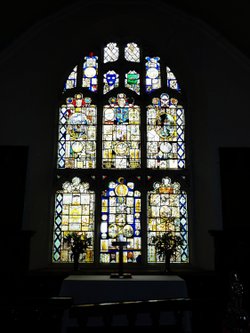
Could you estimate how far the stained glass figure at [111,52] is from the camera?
855cm

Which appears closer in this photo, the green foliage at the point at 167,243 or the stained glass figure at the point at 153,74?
the green foliage at the point at 167,243

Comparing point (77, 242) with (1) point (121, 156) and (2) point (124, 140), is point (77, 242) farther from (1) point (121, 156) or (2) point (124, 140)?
(2) point (124, 140)

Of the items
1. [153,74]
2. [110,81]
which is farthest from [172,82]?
[110,81]

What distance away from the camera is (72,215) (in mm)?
7668

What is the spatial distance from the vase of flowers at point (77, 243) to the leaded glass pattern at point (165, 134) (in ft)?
6.20

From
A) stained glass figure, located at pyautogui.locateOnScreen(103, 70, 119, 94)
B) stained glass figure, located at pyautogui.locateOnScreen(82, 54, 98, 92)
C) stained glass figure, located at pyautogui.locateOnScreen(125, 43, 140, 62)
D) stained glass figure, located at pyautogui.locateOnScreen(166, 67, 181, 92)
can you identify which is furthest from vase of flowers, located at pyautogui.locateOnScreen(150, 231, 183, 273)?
stained glass figure, located at pyautogui.locateOnScreen(125, 43, 140, 62)

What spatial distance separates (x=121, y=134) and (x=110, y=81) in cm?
120

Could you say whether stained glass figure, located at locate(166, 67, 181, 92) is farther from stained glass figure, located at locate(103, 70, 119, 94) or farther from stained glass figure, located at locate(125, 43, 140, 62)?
stained glass figure, located at locate(103, 70, 119, 94)

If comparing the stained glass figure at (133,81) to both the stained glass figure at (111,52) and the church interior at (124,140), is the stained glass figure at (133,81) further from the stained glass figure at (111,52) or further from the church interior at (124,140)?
the stained glass figure at (111,52)
